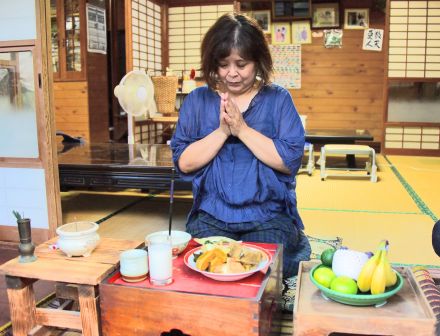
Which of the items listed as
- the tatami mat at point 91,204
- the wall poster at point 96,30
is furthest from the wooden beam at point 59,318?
the wall poster at point 96,30

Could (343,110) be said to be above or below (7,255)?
above

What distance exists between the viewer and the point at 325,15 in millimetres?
7352

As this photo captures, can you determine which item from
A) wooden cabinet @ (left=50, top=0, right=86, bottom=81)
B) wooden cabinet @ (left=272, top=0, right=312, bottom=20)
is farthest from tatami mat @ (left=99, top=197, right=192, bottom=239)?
wooden cabinet @ (left=272, top=0, right=312, bottom=20)

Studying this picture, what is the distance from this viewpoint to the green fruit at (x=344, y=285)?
1.28m

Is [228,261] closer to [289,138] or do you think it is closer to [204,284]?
[204,284]

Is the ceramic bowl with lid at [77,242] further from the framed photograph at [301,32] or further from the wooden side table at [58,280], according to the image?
the framed photograph at [301,32]

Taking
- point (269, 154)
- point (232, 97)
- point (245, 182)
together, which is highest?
point (232, 97)

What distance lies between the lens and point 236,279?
Answer: 134 cm

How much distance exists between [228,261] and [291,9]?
670 cm

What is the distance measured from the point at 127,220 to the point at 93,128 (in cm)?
337

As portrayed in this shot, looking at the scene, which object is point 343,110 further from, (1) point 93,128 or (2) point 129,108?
(2) point 129,108

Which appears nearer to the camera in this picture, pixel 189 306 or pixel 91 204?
pixel 189 306

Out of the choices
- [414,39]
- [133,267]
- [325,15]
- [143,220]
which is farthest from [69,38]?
[133,267]

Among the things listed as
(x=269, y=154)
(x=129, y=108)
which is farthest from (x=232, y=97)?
(x=129, y=108)
